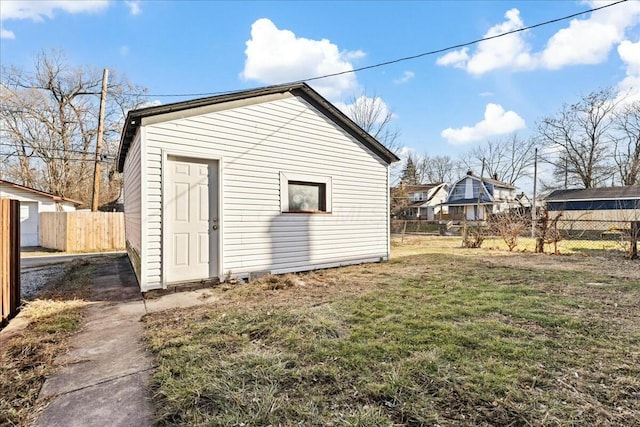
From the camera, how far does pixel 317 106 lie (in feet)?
23.8

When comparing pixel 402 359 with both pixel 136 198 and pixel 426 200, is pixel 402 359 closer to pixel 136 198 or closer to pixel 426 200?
pixel 136 198

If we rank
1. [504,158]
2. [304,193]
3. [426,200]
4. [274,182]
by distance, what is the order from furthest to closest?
1. [426,200]
2. [504,158]
3. [304,193]
4. [274,182]

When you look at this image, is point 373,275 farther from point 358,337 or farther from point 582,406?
point 582,406

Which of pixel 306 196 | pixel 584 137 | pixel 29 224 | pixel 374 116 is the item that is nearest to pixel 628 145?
pixel 584 137

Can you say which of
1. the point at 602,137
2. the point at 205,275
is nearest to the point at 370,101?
the point at 205,275

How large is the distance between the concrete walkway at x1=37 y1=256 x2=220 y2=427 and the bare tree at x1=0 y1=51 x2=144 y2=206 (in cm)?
1780

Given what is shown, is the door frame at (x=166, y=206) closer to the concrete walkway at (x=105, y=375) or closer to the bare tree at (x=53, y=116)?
the concrete walkway at (x=105, y=375)

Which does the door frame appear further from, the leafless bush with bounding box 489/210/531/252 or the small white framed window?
the leafless bush with bounding box 489/210/531/252

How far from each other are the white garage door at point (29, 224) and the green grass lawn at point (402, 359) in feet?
51.4

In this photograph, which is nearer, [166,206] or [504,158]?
[166,206]

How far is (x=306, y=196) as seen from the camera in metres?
7.12

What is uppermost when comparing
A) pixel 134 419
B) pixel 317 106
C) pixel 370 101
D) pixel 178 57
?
pixel 370 101

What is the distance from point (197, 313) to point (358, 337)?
2.22 m

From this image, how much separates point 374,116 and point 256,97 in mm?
13902
